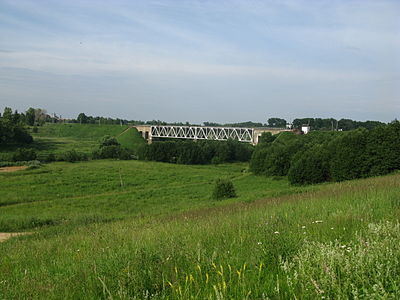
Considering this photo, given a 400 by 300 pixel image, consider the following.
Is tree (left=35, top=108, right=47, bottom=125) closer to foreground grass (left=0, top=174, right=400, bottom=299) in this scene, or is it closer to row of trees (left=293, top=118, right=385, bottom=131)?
row of trees (left=293, top=118, right=385, bottom=131)

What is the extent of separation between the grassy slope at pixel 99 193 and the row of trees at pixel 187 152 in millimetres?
29861

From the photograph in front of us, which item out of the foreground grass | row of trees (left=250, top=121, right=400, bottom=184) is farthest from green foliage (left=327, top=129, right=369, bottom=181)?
the foreground grass

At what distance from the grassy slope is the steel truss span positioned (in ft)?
195

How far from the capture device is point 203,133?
13512 centimetres

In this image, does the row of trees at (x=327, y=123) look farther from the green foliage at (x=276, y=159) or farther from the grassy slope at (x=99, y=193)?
the grassy slope at (x=99, y=193)

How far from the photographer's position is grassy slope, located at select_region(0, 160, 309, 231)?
31.1 metres

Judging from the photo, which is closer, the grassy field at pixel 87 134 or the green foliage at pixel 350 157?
the green foliage at pixel 350 157

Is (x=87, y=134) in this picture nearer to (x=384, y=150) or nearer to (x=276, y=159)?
(x=276, y=159)

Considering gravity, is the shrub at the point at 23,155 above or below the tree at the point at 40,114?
below

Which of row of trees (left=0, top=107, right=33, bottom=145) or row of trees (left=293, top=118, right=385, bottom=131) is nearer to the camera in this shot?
row of trees (left=0, top=107, right=33, bottom=145)

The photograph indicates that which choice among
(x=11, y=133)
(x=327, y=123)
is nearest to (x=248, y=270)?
(x=11, y=133)

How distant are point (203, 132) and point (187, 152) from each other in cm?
3384

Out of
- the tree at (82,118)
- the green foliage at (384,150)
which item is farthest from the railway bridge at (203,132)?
the green foliage at (384,150)

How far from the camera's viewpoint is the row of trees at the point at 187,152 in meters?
102
